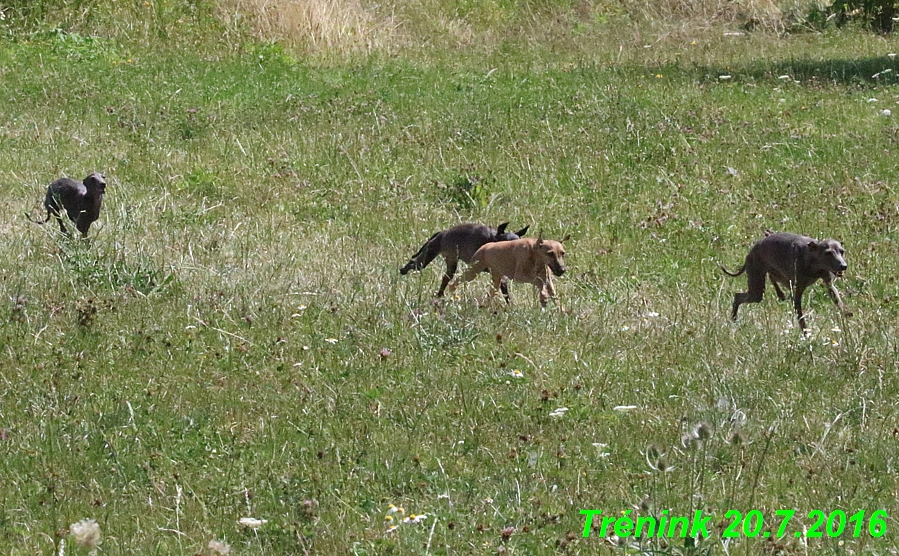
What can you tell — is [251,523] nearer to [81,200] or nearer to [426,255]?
[426,255]

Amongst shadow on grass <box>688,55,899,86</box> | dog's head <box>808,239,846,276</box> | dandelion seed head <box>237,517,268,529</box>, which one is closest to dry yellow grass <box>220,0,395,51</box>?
shadow on grass <box>688,55,899,86</box>

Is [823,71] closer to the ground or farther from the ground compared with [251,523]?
closer to the ground

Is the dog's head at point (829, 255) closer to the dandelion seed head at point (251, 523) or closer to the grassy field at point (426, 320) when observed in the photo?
the grassy field at point (426, 320)

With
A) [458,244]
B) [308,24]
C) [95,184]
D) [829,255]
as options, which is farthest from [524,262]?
[308,24]

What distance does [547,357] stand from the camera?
660 cm

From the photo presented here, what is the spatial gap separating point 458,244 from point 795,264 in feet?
7.06

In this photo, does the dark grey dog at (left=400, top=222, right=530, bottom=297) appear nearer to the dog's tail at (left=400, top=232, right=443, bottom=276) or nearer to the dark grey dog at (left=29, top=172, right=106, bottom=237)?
the dog's tail at (left=400, top=232, right=443, bottom=276)

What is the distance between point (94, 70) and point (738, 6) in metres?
11.6

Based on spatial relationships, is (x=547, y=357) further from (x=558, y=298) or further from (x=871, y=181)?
(x=871, y=181)

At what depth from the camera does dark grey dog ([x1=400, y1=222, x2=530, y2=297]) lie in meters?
8.17

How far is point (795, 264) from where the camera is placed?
7309 millimetres

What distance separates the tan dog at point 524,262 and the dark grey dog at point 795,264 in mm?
1155

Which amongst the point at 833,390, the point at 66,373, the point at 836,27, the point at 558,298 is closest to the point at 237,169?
the point at 558,298

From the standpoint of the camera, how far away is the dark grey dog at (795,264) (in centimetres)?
717
